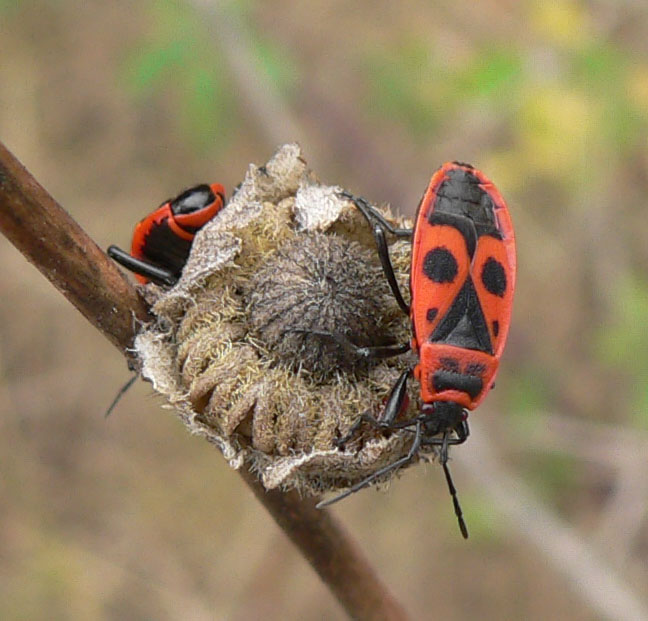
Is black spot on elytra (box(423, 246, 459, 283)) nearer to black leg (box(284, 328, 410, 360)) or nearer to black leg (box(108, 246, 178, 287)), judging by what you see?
black leg (box(284, 328, 410, 360))

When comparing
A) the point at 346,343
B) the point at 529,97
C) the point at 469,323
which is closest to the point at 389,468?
the point at 346,343

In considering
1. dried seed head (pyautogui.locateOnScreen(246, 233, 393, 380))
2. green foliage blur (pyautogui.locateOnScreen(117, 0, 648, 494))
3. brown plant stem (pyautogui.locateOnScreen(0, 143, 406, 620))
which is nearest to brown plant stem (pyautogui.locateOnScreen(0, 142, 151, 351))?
brown plant stem (pyautogui.locateOnScreen(0, 143, 406, 620))

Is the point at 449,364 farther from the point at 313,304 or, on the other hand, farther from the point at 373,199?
the point at 373,199

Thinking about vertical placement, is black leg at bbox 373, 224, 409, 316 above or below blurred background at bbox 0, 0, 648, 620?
above

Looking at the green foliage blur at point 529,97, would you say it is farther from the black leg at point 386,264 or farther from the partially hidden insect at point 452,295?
the black leg at point 386,264

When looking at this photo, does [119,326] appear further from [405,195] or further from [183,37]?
[405,195]

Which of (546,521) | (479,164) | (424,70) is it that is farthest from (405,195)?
(546,521)
